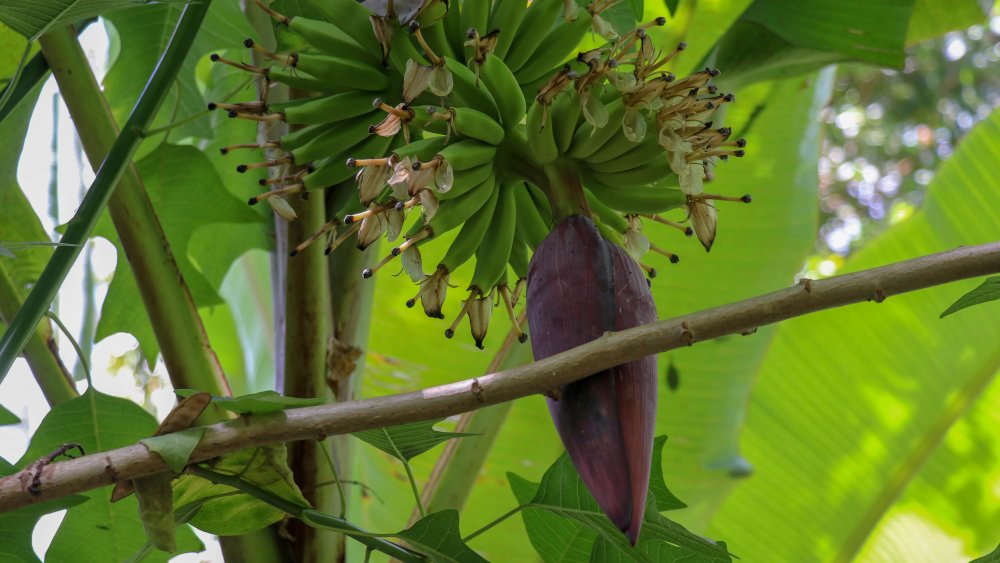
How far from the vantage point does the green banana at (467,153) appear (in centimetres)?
65

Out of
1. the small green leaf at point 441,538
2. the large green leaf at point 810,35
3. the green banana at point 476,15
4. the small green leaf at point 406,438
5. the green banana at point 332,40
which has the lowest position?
the small green leaf at point 441,538

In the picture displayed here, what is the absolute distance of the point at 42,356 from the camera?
0.95 meters

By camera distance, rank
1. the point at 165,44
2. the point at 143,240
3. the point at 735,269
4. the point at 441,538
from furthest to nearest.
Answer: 1. the point at 735,269
2. the point at 165,44
3. the point at 143,240
4. the point at 441,538

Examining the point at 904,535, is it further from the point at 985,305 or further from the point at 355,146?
the point at 355,146

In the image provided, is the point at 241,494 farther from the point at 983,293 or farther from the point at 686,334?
the point at 983,293

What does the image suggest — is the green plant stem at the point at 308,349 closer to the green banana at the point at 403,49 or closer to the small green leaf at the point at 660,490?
the green banana at the point at 403,49

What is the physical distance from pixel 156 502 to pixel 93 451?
295mm

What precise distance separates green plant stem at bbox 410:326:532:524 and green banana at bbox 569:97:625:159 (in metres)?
0.44

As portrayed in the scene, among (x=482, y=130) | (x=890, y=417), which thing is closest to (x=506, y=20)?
(x=482, y=130)

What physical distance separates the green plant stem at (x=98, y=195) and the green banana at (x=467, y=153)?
0.78 ft

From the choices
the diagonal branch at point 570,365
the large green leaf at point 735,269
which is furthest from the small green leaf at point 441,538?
the large green leaf at point 735,269

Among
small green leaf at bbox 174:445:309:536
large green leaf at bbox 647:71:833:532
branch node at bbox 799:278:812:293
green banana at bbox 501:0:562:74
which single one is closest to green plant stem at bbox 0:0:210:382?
small green leaf at bbox 174:445:309:536

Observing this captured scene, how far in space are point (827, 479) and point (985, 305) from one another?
1.27ft

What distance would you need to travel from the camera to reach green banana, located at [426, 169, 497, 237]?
2.27ft
